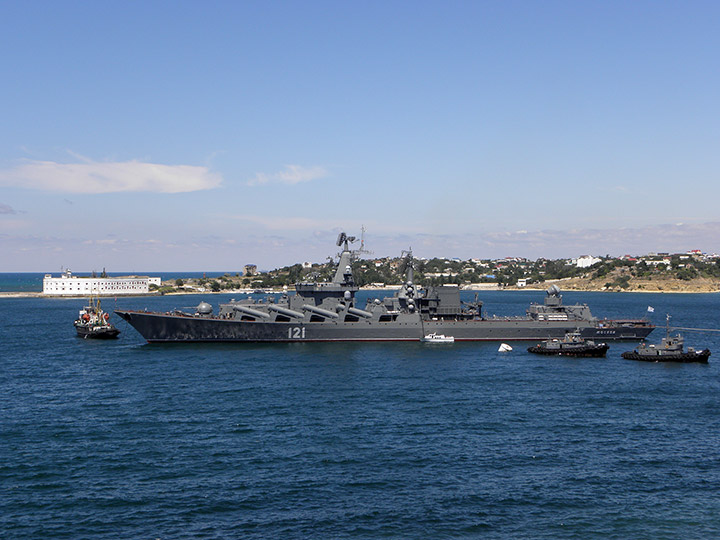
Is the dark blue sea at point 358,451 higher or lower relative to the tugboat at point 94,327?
lower

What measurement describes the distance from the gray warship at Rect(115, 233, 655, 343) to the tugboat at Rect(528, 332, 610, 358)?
5.98 m

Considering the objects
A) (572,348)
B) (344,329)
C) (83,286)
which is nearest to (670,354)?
(572,348)

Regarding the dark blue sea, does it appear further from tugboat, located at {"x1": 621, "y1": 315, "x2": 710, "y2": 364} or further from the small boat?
the small boat

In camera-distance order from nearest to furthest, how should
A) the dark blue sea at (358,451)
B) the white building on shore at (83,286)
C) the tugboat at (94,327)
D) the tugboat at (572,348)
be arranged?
the dark blue sea at (358,451) → the tugboat at (572,348) → the tugboat at (94,327) → the white building on shore at (83,286)

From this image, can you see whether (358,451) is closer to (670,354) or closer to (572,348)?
(572,348)

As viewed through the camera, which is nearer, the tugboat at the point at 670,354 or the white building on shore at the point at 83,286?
the tugboat at the point at 670,354

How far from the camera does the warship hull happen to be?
7281 cm

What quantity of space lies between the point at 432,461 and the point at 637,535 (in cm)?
1029

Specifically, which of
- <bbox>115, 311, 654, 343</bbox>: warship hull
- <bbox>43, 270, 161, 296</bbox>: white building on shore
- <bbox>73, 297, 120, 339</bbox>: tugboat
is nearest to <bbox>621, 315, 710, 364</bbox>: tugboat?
<bbox>115, 311, 654, 343</bbox>: warship hull

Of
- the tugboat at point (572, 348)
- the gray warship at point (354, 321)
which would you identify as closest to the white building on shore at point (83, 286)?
the gray warship at point (354, 321)

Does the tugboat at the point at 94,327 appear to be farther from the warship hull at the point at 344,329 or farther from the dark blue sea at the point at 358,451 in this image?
the dark blue sea at the point at 358,451

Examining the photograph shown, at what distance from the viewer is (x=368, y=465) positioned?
29.3 metres

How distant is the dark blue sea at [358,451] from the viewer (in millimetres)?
23484

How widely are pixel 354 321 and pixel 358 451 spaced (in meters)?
43.9
